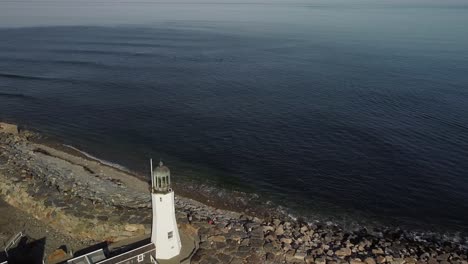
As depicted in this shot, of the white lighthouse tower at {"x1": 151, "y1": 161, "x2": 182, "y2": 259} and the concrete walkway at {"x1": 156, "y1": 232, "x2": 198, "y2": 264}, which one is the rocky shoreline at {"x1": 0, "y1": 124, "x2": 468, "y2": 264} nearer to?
the concrete walkway at {"x1": 156, "y1": 232, "x2": 198, "y2": 264}

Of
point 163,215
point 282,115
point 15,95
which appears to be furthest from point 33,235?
point 15,95

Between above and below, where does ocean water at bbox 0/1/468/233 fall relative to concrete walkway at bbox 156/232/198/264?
above

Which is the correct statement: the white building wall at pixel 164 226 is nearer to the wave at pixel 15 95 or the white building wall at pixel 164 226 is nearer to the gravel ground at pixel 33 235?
the gravel ground at pixel 33 235

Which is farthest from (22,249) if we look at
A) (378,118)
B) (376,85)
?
(376,85)

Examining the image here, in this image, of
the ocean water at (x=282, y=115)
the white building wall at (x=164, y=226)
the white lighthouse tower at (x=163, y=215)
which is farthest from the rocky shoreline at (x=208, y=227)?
the ocean water at (x=282, y=115)

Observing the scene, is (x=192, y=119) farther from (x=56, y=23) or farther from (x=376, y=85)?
(x=56, y=23)

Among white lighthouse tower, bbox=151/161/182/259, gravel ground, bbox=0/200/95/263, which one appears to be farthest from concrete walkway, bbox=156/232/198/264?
gravel ground, bbox=0/200/95/263

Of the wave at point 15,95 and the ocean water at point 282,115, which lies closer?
the ocean water at point 282,115
